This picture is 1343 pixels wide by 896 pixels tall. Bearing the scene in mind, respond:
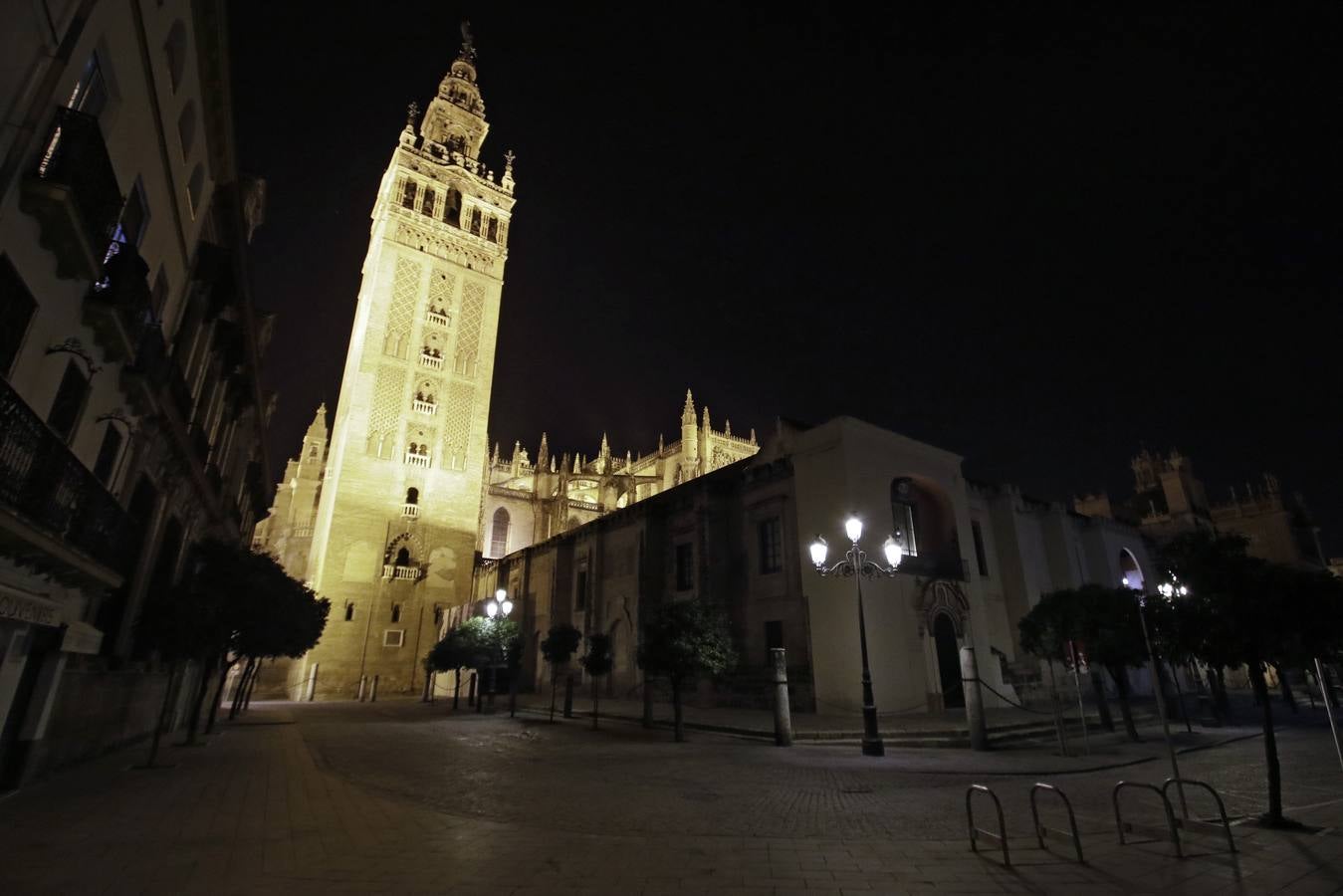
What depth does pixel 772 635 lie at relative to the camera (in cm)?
2220

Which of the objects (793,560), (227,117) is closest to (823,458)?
(793,560)

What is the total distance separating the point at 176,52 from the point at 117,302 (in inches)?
207

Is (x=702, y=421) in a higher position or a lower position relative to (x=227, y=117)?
higher

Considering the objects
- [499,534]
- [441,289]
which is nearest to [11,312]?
[441,289]

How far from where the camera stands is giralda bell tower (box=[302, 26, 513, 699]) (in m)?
34.3

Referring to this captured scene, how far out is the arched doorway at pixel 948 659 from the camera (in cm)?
2112

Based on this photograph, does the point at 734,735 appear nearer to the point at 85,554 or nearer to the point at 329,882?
the point at 329,882

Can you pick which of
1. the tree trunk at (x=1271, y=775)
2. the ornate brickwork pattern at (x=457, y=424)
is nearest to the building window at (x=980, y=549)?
the tree trunk at (x=1271, y=775)

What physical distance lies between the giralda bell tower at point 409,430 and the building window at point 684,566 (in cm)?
1717

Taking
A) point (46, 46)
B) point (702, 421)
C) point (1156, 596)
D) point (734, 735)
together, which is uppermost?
point (702, 421)

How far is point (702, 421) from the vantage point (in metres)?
56.2

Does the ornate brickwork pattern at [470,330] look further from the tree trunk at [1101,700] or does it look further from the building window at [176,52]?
the tree trunk at [1101,700]

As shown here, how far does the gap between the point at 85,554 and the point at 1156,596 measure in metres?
14.2

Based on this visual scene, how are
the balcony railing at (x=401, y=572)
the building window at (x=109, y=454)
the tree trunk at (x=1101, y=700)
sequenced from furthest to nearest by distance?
the balcony railing at (x=401, y=572)
the tree trunk at (x=1101, y=700)
the building window at (x=109, y=454)
